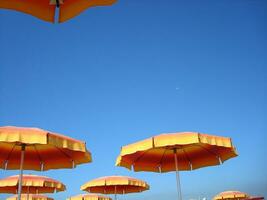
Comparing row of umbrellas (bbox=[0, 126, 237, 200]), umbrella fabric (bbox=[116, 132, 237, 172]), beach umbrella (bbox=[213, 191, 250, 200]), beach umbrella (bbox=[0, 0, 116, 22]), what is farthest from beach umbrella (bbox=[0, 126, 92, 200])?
beach umbrella (bbox=[213, 191, 250, 200])

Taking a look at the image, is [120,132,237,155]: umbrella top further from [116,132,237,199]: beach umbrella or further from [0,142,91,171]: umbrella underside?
[0,142,91,171]: umbrella underside

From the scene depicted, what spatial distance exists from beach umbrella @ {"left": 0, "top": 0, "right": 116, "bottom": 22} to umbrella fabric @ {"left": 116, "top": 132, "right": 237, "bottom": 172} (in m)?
4.46

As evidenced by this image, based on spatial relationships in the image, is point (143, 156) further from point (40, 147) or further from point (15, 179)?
point (15, 179)

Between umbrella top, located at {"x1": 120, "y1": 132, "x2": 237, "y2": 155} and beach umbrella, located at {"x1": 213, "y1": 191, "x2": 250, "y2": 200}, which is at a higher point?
umbrella top, located at {"x1": 120, "y1": 132, "x2": 237, "y2": 155}

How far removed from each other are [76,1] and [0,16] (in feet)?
8.86

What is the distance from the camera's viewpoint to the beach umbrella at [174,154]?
23.2ft

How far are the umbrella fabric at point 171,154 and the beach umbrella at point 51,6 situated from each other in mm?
4458

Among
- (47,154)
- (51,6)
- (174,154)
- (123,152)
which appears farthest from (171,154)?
(51,6)

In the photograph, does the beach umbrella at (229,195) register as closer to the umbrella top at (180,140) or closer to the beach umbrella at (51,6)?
the umbrella top at (180,140)

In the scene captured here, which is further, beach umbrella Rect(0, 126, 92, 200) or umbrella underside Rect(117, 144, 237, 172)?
umbrella underside Rect(117, 144, 237, 172)

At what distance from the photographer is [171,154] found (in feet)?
30.1

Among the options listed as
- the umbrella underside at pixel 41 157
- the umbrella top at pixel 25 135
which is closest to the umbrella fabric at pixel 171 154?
the umbrella underside at pixel 41 157

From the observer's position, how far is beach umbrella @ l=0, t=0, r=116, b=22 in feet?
9.45

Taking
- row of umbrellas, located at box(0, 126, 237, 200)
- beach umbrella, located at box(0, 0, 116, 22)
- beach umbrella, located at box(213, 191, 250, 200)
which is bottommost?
beach umbrella, located at box(213, 191, 250, 200)
